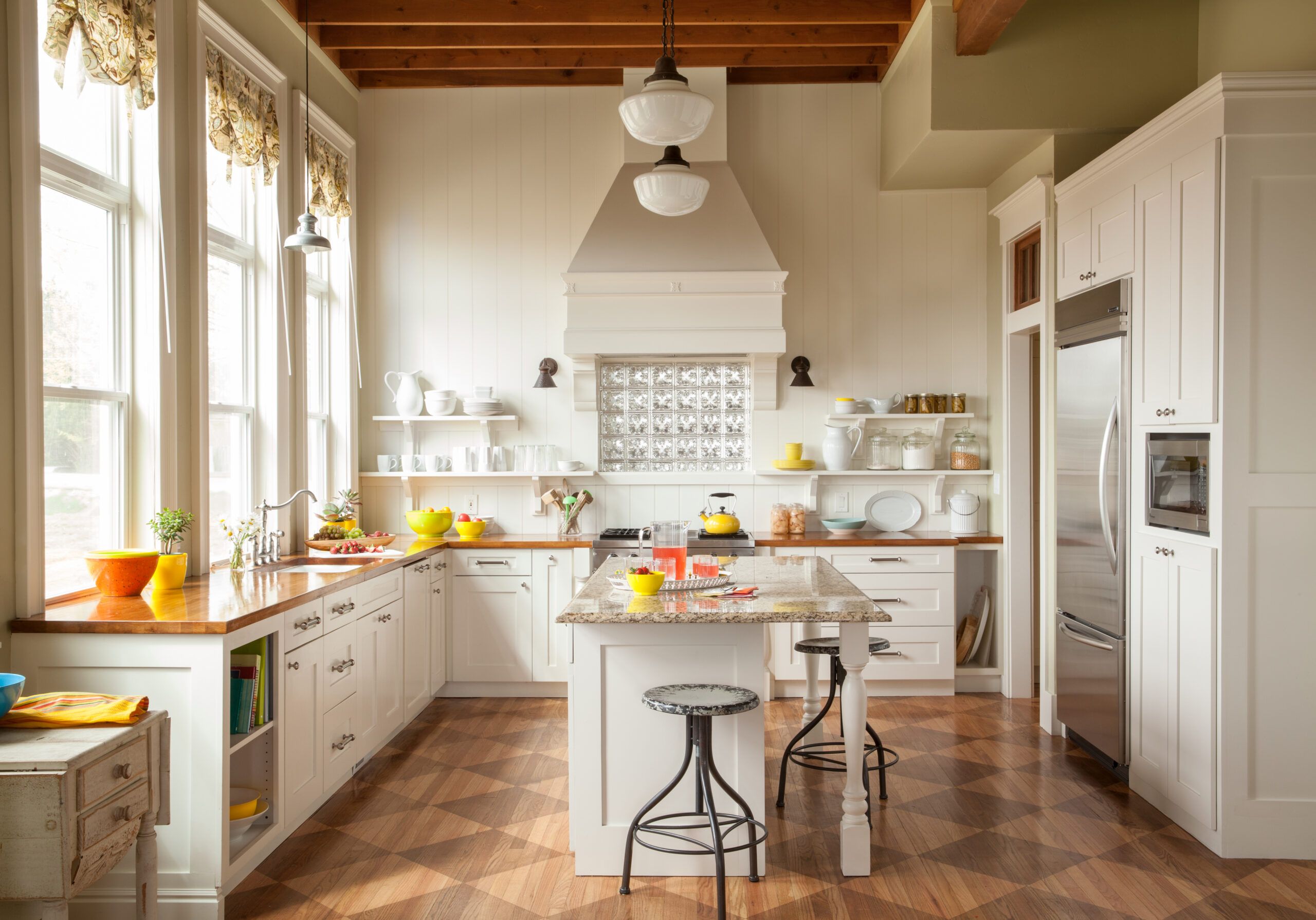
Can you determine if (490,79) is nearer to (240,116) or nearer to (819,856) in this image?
(240,116)

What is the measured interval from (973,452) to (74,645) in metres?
4.59

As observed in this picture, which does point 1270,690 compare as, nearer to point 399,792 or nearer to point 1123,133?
point 1123,133

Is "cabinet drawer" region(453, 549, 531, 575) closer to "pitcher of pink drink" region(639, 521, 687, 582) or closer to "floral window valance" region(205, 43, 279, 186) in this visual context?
"pitcher of pink drink" region(639, 521, 687, 582)

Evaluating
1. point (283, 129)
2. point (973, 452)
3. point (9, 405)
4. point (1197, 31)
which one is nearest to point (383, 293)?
point (283, 129)

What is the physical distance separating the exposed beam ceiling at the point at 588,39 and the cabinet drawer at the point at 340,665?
10.0ft

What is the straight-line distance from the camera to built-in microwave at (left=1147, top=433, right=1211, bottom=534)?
10.4 feet

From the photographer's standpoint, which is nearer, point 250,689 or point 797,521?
point 250,689

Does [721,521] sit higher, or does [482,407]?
[482,407]

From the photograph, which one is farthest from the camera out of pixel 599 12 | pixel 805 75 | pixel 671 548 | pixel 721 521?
pixel 805 75

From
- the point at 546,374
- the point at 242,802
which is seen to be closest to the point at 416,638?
the point at 242,802

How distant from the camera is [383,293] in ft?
18.8

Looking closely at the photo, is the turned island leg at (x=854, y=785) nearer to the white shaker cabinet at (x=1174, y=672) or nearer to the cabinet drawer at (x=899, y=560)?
the white shaker cabinet at (x=1174, y=672)

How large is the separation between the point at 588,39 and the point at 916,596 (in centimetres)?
357

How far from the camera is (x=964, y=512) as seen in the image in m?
5.48
